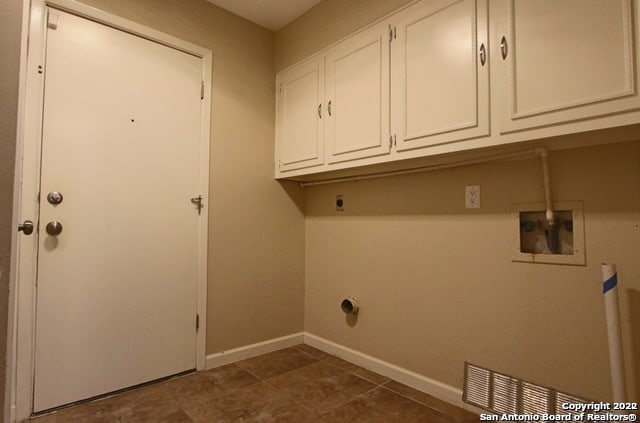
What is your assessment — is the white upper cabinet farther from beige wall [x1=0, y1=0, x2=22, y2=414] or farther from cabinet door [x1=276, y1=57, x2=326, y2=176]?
beige wall [x1=0, y1=0, x2=22, y2=414]

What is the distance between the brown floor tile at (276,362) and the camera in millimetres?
2273

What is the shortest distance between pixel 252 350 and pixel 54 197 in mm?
1593

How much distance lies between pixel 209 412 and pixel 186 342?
22.5 inches

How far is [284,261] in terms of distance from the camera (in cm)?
274

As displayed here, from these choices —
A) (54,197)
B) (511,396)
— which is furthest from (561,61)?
(54,197)

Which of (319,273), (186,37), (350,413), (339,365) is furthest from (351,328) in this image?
(186,37)

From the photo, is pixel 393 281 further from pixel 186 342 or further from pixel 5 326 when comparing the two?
pixel 5 326

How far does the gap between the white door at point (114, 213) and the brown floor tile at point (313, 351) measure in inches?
32.5

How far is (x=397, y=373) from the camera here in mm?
2137

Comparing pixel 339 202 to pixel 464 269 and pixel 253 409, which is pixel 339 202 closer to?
pixel 464 269

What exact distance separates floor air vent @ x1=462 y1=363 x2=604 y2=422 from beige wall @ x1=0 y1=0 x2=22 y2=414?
65.8 inches

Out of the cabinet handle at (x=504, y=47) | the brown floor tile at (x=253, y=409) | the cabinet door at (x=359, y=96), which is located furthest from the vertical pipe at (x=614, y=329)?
the brown floor tile at (x=253, y=409)

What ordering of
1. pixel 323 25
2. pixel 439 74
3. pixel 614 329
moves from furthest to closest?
pixel 323 25 < pixel 439 74 < pixel 614 329

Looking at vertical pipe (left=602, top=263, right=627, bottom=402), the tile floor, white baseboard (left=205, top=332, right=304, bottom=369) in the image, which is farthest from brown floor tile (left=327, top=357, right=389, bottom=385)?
vertical pipe (left=602, top=263, right=627, bottom=402)
